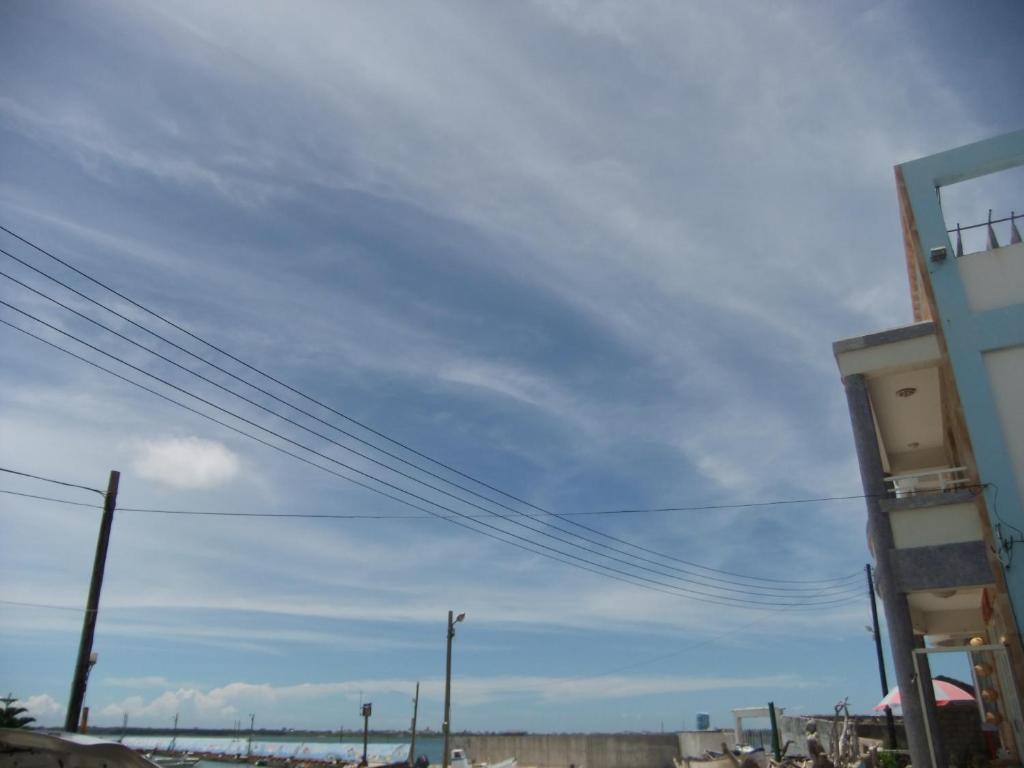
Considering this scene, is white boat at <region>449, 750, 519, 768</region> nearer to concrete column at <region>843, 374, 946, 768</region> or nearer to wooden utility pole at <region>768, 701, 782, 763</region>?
wooden utility pole at <region>768, 701, 782, 763</region>

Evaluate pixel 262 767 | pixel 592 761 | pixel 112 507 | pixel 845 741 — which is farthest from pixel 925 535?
pixel 262 767

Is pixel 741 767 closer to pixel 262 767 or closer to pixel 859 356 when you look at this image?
pixel 859 356

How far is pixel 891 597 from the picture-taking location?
12516 millimetres

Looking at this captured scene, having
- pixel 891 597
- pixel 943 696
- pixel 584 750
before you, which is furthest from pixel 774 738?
pixel 584 750

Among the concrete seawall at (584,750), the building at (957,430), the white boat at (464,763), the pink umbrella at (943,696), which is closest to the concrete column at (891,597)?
the building at (957,430)

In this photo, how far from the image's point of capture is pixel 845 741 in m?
17.8

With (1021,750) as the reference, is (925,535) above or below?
above

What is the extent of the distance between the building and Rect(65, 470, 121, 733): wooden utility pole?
15.8 m

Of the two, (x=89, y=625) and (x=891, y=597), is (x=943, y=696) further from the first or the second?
(x=89, y=625)

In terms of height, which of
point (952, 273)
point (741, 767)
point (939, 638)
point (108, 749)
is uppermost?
point (952, 273)

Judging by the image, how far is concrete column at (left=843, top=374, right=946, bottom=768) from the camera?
11.7 metres

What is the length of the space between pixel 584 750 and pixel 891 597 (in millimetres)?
38731

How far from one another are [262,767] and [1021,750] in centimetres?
9017

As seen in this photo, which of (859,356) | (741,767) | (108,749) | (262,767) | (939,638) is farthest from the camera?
(262,767)
